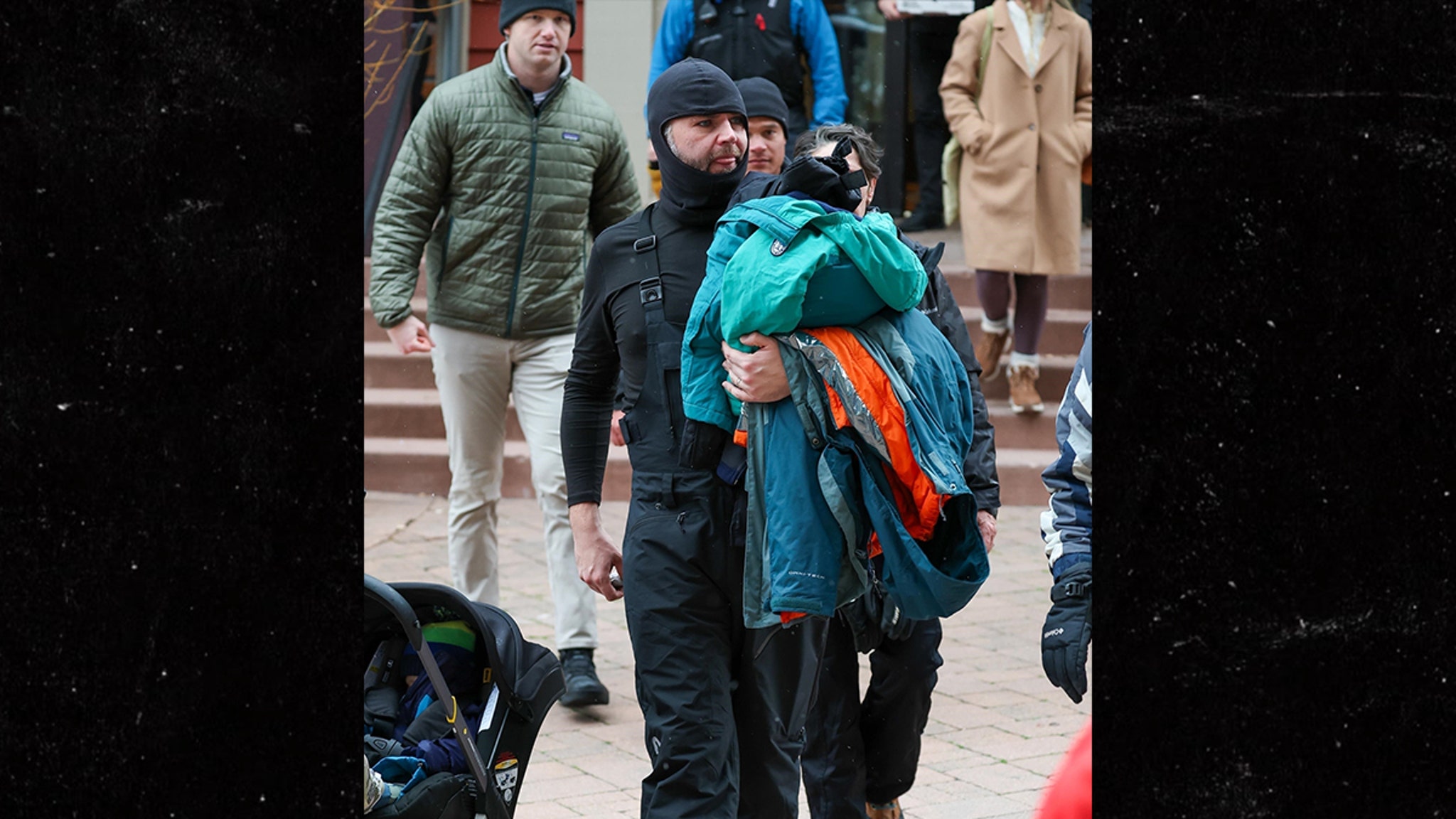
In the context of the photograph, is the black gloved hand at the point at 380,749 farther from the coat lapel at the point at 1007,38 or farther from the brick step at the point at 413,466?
the coat lapel at the point at 1007,38

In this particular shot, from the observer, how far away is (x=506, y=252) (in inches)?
232

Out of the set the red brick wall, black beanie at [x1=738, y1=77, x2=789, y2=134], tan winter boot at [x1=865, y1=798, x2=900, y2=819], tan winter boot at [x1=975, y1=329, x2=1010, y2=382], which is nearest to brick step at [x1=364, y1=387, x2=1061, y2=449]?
tan winter boot at [x1=975, y1=329, x2=1010, y2=382]

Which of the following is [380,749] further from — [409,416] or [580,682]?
[409,416]

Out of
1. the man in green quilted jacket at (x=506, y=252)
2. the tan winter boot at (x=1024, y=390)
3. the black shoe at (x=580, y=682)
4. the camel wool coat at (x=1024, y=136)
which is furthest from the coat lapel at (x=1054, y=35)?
the black shoe at (x=580, y=682)

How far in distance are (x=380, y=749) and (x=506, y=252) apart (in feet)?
8.06

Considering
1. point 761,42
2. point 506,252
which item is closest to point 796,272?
point 506,252

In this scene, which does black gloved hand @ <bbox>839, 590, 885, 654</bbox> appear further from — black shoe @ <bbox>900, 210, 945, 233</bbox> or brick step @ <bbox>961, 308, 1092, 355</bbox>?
black shoe @ <bbox>900, 210, 945, 233</bbox>

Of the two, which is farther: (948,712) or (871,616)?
(948,712)

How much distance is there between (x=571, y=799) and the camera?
4.99 metres

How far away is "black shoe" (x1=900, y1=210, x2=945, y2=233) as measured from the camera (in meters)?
11.7
